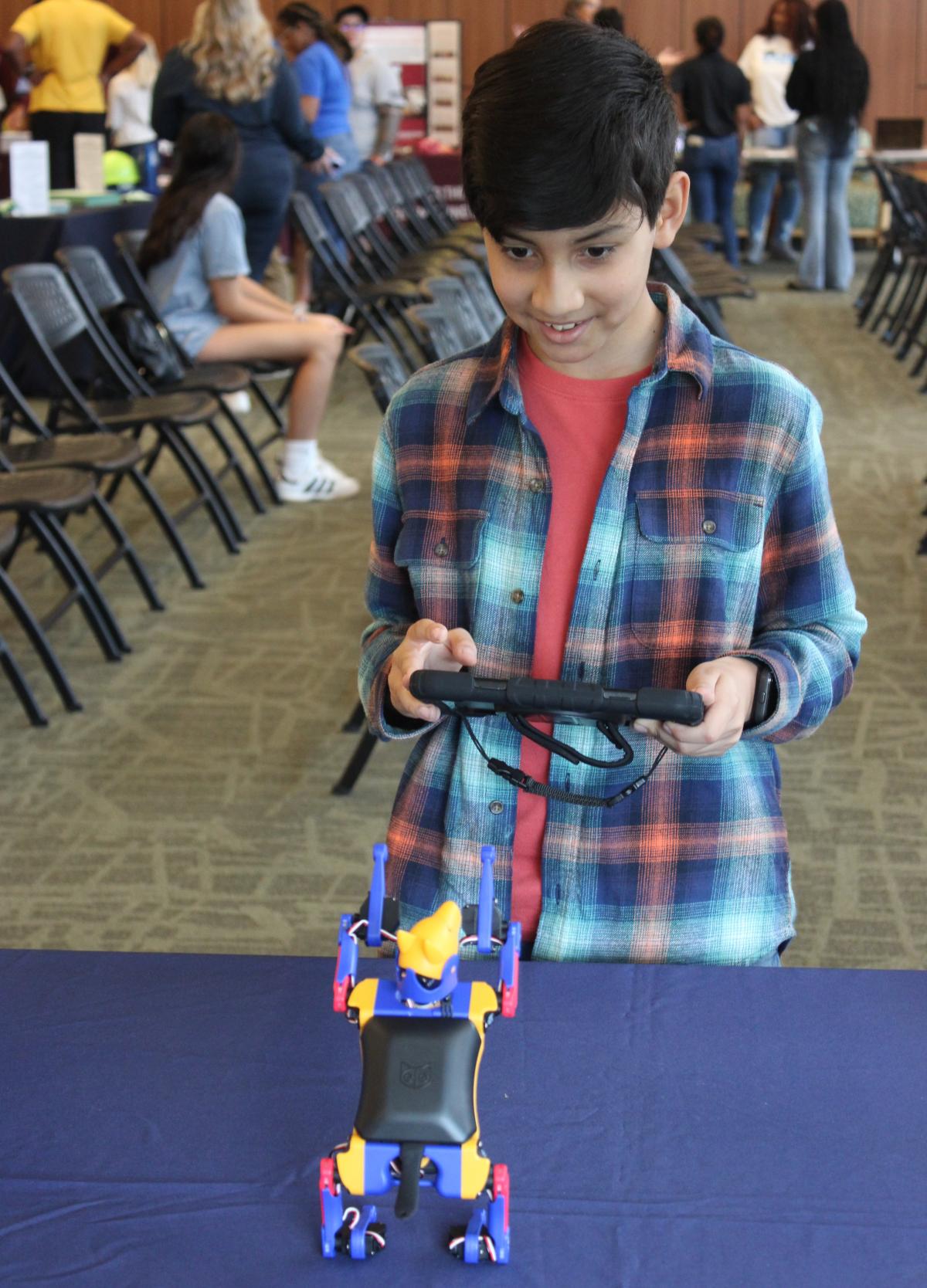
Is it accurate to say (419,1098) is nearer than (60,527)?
Yes

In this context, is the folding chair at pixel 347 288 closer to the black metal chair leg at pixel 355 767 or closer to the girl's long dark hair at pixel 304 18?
the girl's long dark hair at pixel 304 18

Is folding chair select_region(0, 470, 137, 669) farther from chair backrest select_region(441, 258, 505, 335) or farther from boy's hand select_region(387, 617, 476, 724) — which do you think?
boy's hand select_region(387, 617, 476, 724)

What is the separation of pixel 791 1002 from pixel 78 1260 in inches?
19.5

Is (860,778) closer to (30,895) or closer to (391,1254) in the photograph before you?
(30,895)

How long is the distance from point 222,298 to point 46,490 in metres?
1.93

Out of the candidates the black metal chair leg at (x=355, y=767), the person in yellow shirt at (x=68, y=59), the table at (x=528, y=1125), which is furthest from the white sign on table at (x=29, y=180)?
the table at (x=528, y=1125)

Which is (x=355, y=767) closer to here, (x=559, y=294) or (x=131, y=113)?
(x=559, y=294)

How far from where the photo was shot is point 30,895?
9.28 ft

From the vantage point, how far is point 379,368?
345 centimetres

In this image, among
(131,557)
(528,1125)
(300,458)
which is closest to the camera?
(528,1125)

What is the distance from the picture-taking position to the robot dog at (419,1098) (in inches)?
31.0

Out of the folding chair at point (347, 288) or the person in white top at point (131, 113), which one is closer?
the folding chair at point (347, 288)

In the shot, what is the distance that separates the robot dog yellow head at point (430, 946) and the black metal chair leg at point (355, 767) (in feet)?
7.69

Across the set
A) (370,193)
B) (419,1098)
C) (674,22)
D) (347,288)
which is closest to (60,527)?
(347,288)
